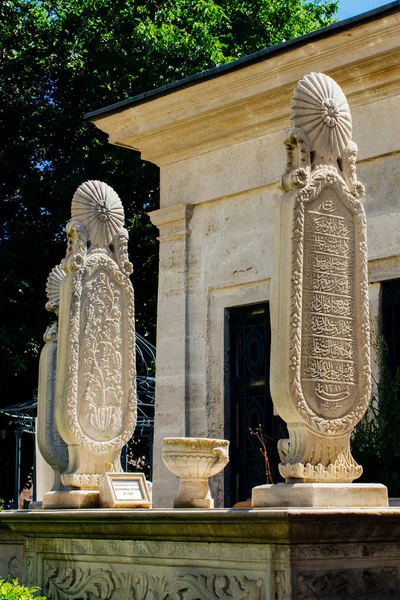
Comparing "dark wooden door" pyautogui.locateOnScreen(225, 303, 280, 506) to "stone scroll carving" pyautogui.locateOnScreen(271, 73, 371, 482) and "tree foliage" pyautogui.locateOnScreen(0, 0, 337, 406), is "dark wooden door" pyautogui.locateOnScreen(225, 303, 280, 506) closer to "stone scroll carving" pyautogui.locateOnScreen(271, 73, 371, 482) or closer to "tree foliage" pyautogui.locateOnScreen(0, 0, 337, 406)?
"stone scroll carving" pyautogui.locateOnScreen(271, 73, 371, 482)

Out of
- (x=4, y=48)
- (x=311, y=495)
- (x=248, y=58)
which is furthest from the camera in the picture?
(x=4, y=48)

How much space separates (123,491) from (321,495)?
2.65m

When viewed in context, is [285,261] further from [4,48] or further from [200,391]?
[4,48]

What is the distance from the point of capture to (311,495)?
6527 millimetres

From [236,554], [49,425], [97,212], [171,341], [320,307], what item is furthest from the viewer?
[171,341]

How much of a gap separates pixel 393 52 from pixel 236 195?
2.66 metres

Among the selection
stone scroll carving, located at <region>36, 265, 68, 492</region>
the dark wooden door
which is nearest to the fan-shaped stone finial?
stone scroll carving, located at <region>36, 265, 68, 492</region>

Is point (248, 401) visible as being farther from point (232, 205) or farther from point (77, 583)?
point (77, 583)

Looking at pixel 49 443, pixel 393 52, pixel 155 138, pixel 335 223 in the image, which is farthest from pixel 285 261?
pixel 155 138

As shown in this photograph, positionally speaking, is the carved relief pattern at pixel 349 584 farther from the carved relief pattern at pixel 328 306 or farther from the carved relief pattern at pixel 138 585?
the carved relief pattern at pixel 328 306

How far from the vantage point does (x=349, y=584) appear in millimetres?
6500

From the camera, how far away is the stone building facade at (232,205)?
11.1 m

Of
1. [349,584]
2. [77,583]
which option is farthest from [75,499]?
[349,584]

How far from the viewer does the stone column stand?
1274 cm
